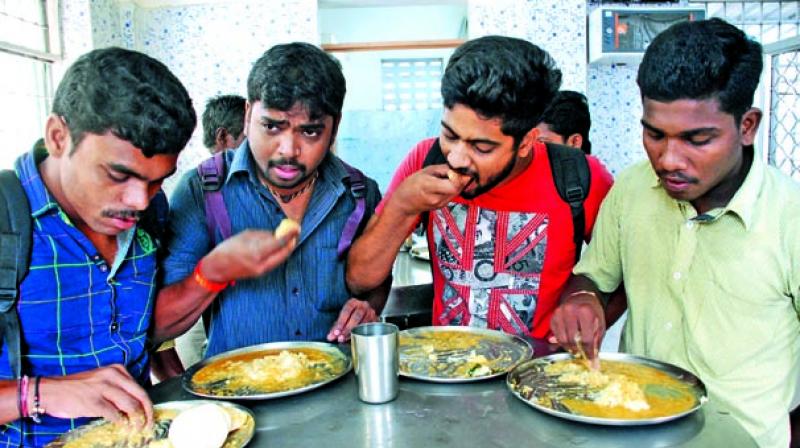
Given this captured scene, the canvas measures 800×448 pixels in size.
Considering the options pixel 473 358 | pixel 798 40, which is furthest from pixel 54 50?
pixel 798 40

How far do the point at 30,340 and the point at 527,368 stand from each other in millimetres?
1304

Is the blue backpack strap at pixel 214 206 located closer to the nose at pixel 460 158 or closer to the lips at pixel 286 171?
the lips at pixel 286 171

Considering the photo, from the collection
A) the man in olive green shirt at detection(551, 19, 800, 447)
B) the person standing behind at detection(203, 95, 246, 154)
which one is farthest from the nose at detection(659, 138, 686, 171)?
the person standing behind at detection(203, 95, 246, 154)

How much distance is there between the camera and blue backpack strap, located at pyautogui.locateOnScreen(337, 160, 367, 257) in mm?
2184

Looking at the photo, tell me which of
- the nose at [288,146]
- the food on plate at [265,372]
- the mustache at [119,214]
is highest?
the nose at [288,146]

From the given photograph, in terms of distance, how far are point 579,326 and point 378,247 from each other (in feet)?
2.34

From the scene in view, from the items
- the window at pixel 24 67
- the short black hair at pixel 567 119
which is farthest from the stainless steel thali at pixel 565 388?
the window at pixel 24 67

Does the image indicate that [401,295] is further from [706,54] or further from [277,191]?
[706,54]

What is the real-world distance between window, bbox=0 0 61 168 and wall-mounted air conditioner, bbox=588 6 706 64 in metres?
4.78

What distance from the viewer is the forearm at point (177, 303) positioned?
183 cm

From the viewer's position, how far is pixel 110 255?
1703 mm

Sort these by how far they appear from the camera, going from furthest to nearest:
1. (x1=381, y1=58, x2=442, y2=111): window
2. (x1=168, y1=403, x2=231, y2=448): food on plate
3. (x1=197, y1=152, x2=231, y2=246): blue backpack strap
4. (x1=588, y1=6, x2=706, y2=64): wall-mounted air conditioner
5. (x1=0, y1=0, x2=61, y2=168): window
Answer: (x1=381, y1=58, x2=442, y2=111): window
(x1=588, y1=6, x2=706, y2=64): wall-mounted air conditioner
(x1=0, y1=0, x2=61, y2=168): window
(x1=197, y1=152, x2=231, y2=246): blue backpack strap
(x1=168, y1=403, x2=231, y2=448): food on plate

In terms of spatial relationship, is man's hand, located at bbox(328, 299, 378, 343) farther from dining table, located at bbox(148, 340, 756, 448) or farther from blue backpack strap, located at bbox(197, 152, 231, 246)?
blue backpack strap, located at bbox(197, 152, 231, 246)

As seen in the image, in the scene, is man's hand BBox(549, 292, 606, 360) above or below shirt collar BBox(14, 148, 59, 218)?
below
